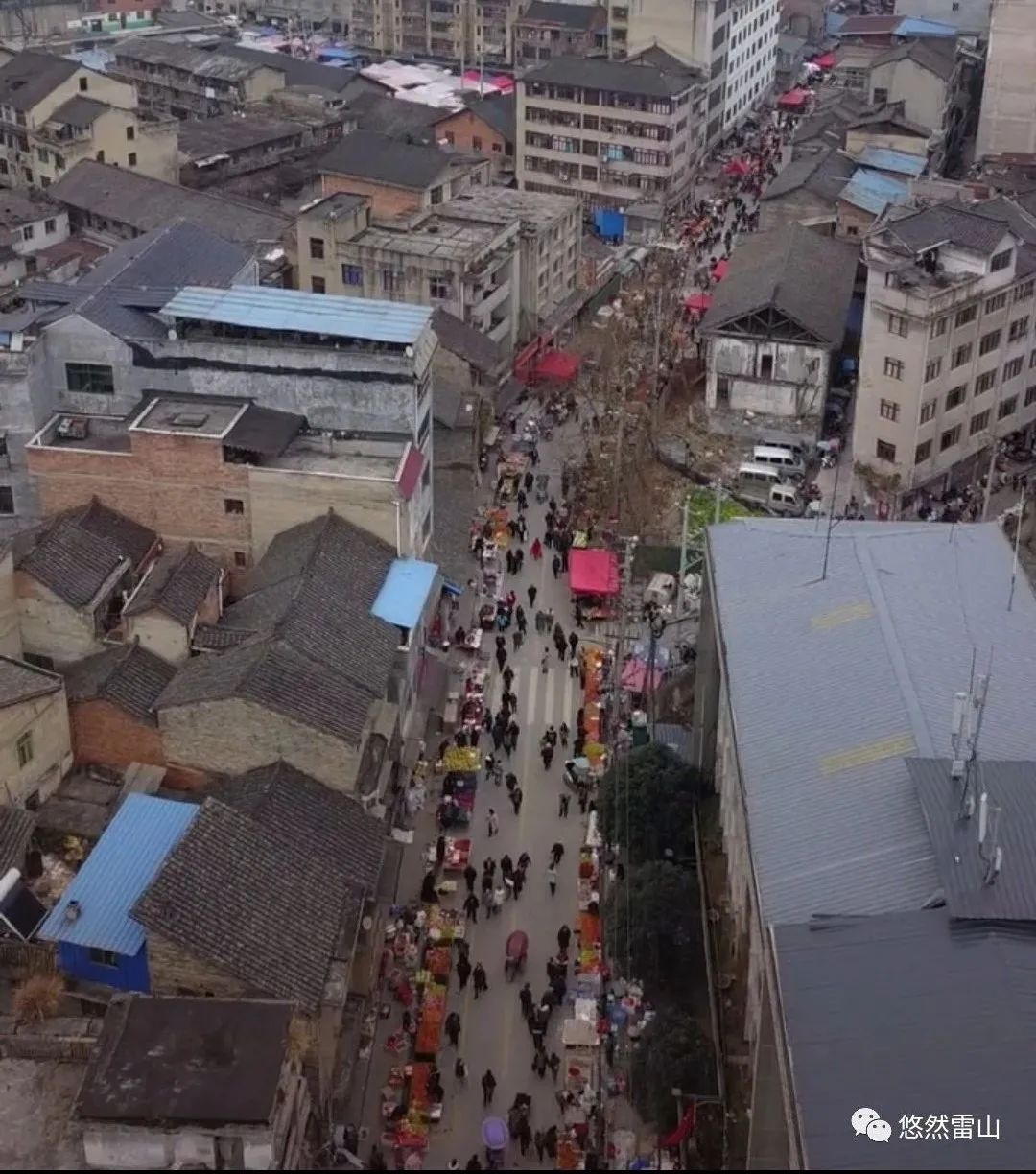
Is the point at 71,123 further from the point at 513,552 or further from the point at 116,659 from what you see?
the point at 116,659

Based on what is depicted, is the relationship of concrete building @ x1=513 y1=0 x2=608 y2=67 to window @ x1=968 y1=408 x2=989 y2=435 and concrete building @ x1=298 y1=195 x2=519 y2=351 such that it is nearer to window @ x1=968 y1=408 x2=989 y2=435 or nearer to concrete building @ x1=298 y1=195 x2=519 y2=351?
concrete building @ x1=298 y1=195 x2=519 y2=351

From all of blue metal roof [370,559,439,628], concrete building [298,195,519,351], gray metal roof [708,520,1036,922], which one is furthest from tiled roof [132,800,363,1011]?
concrete building [298,195,519,351]

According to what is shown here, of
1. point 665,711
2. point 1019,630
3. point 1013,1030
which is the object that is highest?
point 1013,1030

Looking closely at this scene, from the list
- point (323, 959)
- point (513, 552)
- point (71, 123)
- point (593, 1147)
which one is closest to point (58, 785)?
point (323, 959)

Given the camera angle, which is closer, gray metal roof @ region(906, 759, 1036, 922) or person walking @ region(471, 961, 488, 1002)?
gray metal roof @ region(906, 759, 1036, 922)

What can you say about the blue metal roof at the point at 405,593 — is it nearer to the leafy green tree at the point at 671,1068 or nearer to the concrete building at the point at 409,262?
the leafy green tree at the point at 671,1068

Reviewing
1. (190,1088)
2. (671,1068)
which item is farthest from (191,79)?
(190,1088)
